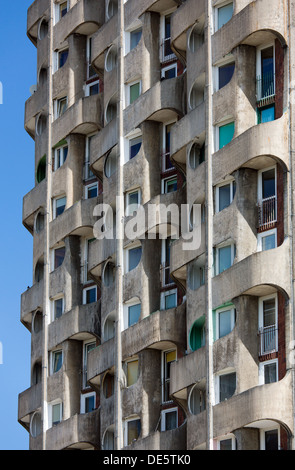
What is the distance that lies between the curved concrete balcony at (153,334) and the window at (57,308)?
603 centimetres

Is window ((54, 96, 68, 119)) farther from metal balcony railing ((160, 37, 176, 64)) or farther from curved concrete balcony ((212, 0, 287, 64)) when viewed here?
curved concrete balcony ((212, 0, 287, 64))

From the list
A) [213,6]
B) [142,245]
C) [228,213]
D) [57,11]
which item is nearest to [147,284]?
[142,245]

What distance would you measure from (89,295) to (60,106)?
1030 cm

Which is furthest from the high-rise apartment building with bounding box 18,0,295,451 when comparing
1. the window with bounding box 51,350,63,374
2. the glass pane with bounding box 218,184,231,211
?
the window with bounding box 51,350,63,374

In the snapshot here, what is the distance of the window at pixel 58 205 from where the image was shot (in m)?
81.2

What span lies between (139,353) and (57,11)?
21.3 meters

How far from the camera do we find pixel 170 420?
232 feet

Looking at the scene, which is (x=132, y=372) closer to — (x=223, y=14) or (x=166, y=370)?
(x=166, y=370)

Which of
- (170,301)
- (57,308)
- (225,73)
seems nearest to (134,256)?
(170,301)

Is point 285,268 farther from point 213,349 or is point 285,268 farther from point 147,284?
point 147,284

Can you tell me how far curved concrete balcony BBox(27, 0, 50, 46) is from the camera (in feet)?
284

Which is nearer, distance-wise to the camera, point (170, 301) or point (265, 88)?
point (265, 88)

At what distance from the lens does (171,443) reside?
6894 centimetres

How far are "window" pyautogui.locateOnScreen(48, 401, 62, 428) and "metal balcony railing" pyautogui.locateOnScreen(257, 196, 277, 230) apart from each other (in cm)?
1677
